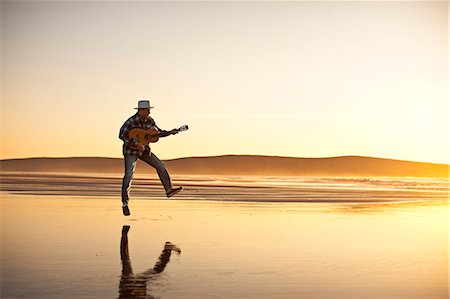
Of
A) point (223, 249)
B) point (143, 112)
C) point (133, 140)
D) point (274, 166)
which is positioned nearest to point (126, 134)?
point (133, 140)

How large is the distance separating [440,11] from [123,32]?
470 centimetres

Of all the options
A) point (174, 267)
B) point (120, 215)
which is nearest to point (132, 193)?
point (120, 215)

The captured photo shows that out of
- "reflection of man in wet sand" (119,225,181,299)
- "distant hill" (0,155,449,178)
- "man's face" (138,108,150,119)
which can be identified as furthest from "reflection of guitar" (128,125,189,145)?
"distant hill" (0,155,449,178)

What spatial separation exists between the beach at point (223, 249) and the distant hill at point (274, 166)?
23.3 feet

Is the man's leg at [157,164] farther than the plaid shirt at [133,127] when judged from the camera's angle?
Yes

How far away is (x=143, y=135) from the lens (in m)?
7.39

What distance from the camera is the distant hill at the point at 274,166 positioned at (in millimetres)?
16141

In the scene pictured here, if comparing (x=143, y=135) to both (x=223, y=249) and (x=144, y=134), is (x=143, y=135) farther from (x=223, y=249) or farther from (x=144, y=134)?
(x=223, y=249)

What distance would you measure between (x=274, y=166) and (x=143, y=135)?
9838 millimetres

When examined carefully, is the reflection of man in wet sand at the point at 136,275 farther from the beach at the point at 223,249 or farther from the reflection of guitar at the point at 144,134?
the reflection of guitar at the point at 144,134

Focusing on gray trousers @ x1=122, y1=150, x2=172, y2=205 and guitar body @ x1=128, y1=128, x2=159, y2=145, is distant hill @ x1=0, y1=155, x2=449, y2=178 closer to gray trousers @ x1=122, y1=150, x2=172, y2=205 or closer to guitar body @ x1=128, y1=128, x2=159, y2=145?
gray trousers @ x1=122, y1=150, x2=172, y2=205

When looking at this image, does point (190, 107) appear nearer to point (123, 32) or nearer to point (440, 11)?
point (123, 32)

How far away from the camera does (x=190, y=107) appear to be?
1307 centimetres

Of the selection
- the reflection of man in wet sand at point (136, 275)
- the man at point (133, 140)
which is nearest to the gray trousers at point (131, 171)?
the man at point (133, 140)
